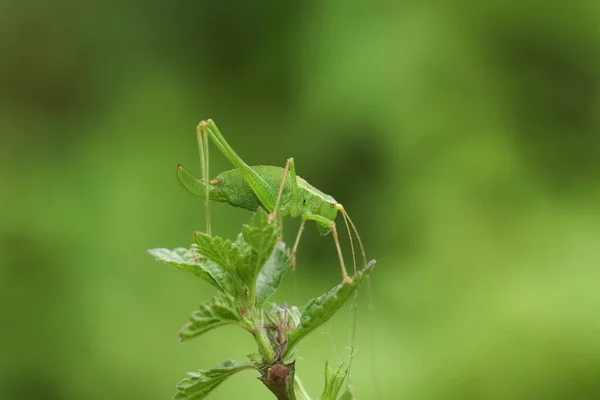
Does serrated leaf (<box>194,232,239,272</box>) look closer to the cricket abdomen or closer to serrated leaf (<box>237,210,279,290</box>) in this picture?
serrated leaf (<box>237,210,279,290</box>)

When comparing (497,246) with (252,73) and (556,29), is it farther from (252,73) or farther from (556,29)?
(252,73)

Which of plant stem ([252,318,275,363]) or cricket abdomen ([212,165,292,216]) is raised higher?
cricket abdomen ([212,165,292,216])

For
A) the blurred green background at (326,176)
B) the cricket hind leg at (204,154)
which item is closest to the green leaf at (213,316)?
the cricket hind leg at (204,154)

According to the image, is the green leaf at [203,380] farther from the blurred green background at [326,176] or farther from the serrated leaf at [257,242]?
the blurred green background at [326,176]

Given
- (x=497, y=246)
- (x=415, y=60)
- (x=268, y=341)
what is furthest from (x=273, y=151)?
(x=268, y=341)

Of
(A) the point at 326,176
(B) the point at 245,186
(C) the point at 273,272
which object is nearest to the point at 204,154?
(B) the point at 245,186

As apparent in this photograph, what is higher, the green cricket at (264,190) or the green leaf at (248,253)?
the green cricket at (264,190)

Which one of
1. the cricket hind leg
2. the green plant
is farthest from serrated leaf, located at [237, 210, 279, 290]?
the cricket hind leg

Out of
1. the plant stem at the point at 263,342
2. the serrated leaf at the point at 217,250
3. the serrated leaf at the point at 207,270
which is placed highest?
the serrated leaf at the point at 217,250
